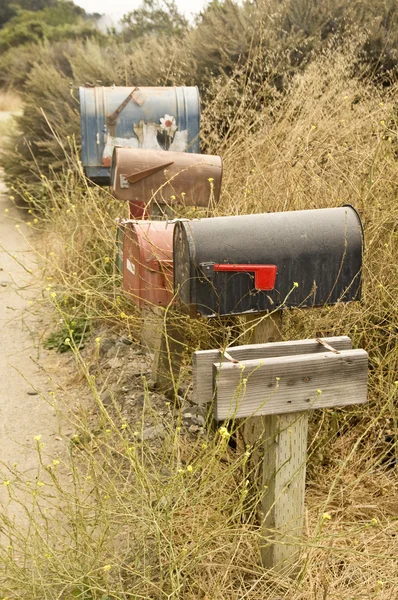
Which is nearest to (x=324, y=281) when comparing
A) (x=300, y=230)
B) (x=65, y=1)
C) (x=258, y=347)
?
(x=300, y=230)

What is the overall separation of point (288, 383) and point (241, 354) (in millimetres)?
189

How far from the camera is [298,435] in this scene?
95.0 inches

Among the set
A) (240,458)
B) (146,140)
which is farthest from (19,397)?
(146,140)

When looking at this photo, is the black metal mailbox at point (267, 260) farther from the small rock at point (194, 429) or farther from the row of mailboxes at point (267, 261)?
the small rock at point (194, 429)

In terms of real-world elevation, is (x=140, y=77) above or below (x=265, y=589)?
above

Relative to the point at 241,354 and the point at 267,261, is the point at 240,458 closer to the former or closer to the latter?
the point at 241,354

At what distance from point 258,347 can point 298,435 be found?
1.00ft

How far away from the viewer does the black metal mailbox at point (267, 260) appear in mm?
2496

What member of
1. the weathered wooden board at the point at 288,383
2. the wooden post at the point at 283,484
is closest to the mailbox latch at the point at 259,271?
the weathered wooden board at the point at 288,383

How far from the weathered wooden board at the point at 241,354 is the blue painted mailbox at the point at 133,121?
2.91 metres

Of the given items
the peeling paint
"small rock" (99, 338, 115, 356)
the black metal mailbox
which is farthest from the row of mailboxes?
the peeling paint

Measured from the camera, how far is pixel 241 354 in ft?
7.91

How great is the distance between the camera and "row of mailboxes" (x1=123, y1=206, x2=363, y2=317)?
2.50 meters

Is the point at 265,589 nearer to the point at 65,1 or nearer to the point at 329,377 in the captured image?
the point at 329,377
